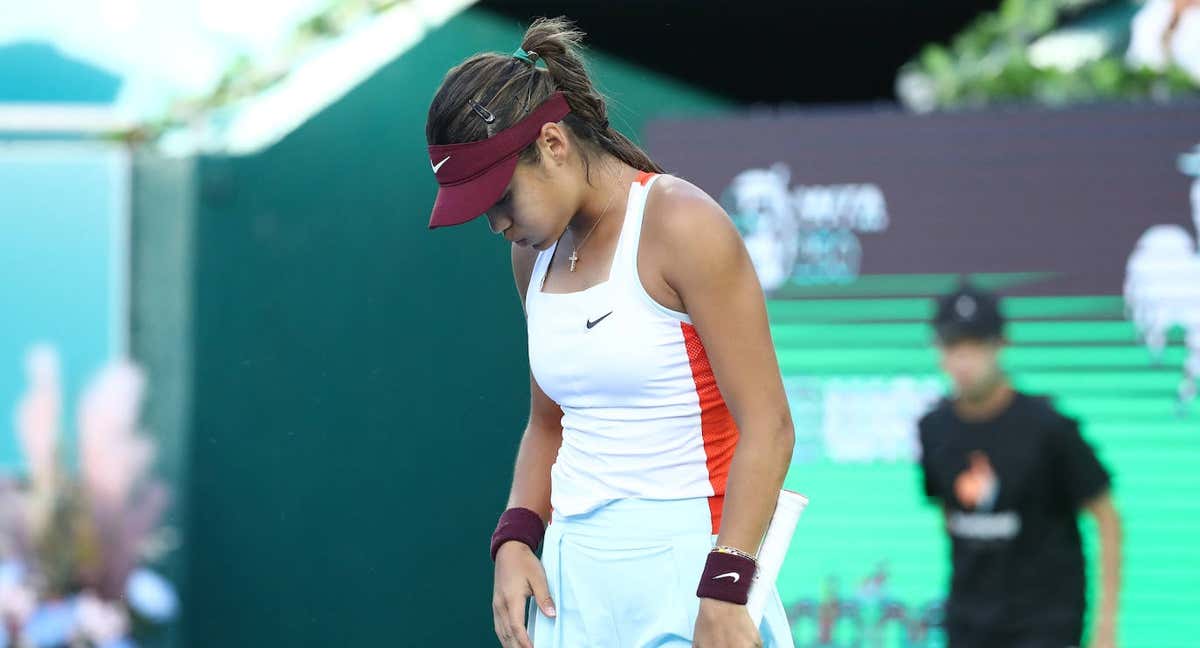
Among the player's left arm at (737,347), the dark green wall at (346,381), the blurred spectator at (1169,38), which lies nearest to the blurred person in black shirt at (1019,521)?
the dark green wall at (346,381)

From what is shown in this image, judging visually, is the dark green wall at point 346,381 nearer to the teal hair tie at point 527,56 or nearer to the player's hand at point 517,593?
the player's hand at point 517,593

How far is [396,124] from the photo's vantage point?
6.44 meters

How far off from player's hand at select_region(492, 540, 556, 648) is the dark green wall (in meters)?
2.73

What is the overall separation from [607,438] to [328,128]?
163 inches

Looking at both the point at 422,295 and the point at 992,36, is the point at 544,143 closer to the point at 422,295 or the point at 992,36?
the point at 422,295

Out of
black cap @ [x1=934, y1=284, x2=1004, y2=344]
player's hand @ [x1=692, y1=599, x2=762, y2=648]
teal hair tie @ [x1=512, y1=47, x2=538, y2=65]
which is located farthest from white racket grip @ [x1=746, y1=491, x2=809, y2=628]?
black cap @ [x1=934, y1=284, x2=1004, y2=344]

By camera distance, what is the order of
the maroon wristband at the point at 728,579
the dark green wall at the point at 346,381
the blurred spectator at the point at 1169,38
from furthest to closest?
1. the blurred spectator at the point at 1169,38
2. the dark green wall at the point at 346,381
3. the maroon wristband at the point at 728,579

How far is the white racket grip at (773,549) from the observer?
99.3 inches

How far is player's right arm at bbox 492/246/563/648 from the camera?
2.79 meters

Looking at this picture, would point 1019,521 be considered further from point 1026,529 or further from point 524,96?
point 524,96

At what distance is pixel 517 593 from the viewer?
280 centimetres

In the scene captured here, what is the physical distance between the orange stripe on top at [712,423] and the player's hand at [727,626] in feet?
0.48

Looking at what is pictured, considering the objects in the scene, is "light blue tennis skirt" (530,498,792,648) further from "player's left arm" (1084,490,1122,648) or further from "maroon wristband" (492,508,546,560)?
"player's left arm" (1084,490,1122,648)

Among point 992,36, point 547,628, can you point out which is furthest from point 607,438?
point 992,36
